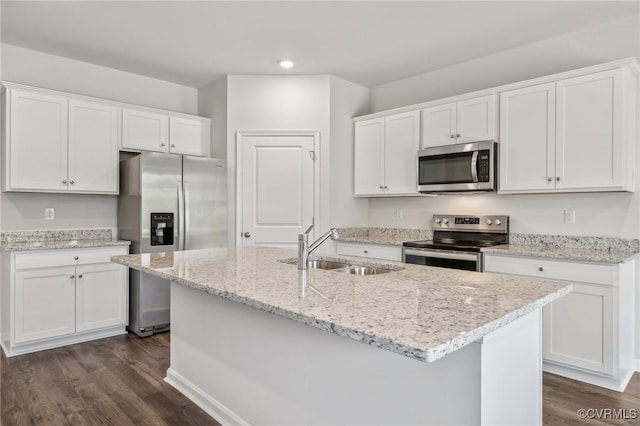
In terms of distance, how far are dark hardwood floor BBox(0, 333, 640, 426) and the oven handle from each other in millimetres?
984

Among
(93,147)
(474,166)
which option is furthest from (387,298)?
(93,147)

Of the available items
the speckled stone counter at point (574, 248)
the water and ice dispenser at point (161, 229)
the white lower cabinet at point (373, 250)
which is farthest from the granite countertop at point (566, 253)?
the water and ice dispenser at point (161, 229)

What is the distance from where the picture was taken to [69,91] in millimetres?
3895

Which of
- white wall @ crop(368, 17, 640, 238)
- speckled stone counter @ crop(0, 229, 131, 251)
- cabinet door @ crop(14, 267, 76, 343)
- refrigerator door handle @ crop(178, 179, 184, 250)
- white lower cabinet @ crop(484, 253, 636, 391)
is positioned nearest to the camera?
white lower cabinet @ crop(484, 253, 636, 391)

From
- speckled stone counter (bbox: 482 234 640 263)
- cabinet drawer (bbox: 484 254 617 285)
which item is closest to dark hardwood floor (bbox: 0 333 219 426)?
cabinet drawer (bbox: 484 254 617 285)

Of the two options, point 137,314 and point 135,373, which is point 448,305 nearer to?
point 135,373

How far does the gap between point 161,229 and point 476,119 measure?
10.1 ft

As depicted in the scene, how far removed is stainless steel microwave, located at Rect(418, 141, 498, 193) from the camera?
131 inches

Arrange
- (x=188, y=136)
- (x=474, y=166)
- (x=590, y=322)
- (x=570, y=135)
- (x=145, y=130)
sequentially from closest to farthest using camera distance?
(x=590, y=322) → (x=570, y=135) → (x=474, y=166) → (x=145, y=130) → (x=188, y=136)

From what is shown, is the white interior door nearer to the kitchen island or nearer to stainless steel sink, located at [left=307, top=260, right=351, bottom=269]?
stainless steel sink, located at [left=307, top=260, right=351, bottom=269]

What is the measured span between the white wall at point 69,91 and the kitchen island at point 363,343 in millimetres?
2028

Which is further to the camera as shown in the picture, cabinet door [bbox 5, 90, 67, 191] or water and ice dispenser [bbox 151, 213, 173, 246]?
water and ice dispenser [bbox 151, 213, 173, 246]

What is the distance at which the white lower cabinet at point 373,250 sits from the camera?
12.3 feet

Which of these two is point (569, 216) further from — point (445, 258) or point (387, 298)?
point (387, 298)
